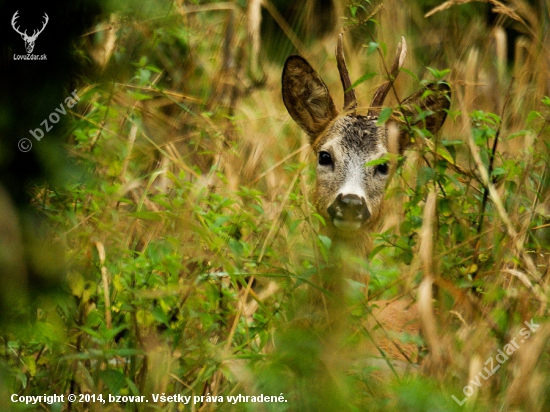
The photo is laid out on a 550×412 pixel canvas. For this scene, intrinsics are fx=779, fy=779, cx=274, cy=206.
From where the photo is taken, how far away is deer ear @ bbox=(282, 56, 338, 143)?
14.5 feet

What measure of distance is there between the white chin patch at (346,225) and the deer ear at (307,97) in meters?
0.88

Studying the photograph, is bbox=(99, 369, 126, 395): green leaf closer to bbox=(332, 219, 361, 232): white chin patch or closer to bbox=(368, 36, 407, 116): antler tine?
bbox=(332, 219, 361, 232): white chin patch

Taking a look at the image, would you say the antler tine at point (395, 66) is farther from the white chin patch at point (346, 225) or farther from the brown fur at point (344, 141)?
the white chin patch at point (346, 225)

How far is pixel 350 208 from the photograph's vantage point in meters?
3.81

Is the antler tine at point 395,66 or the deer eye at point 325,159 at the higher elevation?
the antler tine at point 395,66

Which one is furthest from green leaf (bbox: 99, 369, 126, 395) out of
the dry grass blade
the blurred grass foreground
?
the dry grass blade

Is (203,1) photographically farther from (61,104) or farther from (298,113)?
(61,104)

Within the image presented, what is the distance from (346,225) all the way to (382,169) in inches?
22.6

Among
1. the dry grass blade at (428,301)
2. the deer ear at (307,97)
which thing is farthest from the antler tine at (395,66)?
the dry grass blade at (428,301)

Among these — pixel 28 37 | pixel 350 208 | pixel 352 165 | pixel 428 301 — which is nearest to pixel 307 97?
pixel 352 165

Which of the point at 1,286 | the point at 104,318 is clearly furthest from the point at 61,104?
the point at 104,318

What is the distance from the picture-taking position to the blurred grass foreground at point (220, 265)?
7.43ft

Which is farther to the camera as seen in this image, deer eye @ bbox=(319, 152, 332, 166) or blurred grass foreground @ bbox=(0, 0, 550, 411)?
deer eye @ bbox=(319, 152, 332, 166)

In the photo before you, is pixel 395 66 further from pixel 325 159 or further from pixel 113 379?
pixel 113 379
